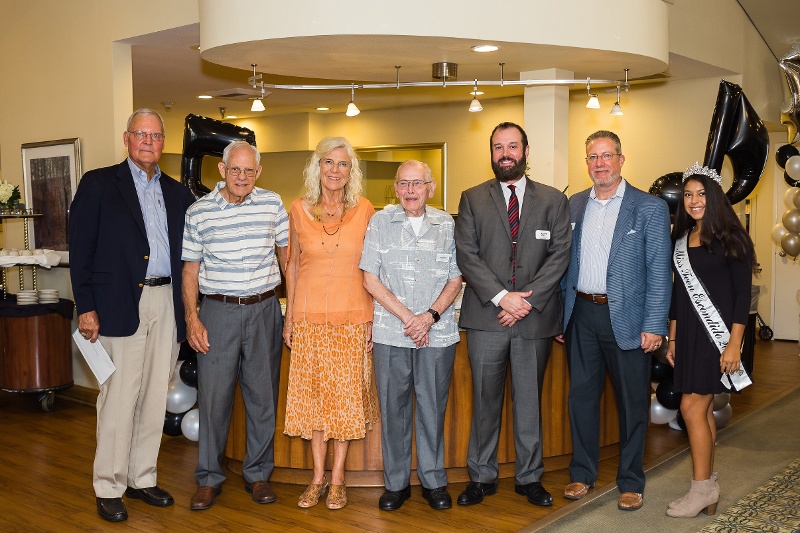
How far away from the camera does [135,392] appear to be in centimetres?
424

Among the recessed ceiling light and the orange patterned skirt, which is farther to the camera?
the recessed ceiling light

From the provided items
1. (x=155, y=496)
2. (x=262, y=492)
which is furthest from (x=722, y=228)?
(x=155, y=496)

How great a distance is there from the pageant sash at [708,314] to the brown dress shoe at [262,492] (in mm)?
2388

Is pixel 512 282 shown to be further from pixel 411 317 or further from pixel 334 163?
pixel 334 163

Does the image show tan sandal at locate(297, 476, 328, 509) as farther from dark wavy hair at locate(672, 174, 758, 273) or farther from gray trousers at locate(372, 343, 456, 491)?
dark wavy hair at locate(672, 174, 758, 273)

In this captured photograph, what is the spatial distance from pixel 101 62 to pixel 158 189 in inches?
117

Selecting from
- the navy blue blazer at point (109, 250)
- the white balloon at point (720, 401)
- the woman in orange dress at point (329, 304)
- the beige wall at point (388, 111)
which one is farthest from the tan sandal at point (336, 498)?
the beige wall at point (388, 111)

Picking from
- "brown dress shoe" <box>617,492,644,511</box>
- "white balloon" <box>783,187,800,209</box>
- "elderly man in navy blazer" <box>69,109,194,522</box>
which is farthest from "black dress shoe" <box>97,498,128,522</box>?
"white balloon" <box>783,187,800,209</box>

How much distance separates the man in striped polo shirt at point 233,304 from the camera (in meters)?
4.20

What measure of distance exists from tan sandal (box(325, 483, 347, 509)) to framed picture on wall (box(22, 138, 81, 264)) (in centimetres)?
386

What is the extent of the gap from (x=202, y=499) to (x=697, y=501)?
8.33 ft

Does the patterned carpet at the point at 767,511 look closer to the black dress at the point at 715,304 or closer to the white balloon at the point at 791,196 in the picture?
the black dress at the point at 715,304

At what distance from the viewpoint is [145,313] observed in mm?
4215

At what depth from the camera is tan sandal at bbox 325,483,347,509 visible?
171 inches
